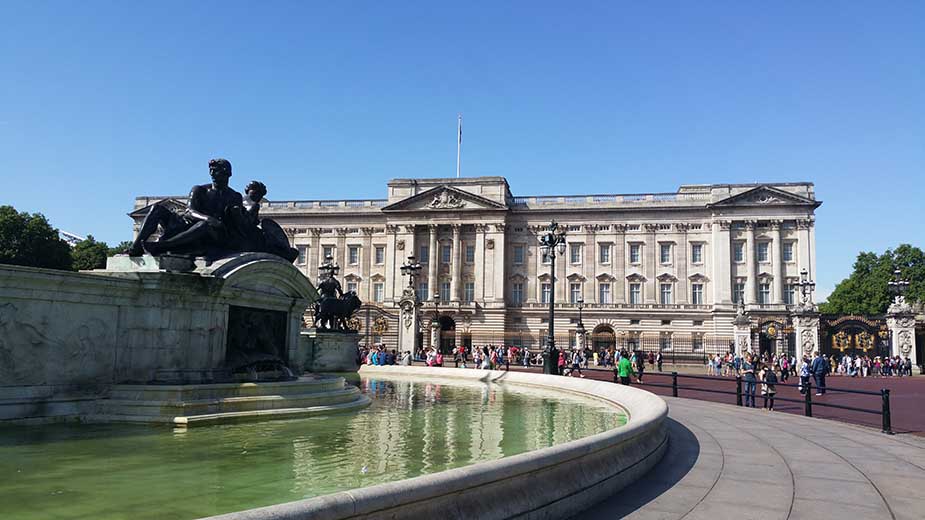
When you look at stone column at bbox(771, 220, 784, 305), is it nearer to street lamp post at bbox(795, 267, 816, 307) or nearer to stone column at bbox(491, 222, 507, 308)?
street lamp post at bbox(795, 267, 816, 307)

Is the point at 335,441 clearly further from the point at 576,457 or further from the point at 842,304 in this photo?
the point at 842,304

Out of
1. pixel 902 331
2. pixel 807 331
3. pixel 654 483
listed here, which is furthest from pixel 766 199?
pixel 654 483

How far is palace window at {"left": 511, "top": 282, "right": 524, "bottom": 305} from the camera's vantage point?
69250 mm

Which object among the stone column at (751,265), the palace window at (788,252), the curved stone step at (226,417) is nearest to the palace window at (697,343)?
the stone column at (751,265)

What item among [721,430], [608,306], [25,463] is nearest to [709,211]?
[608,306]

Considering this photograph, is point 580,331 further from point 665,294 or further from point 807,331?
point 807,331

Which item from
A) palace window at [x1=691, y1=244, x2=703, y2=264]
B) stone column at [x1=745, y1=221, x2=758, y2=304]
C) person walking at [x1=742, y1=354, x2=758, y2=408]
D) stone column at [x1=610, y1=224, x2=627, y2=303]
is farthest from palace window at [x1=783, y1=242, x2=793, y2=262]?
person walking at [x1=742, y1=354, x2=758, y2=408]

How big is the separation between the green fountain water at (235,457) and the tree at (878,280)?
252 ft

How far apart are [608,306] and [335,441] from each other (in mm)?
61261

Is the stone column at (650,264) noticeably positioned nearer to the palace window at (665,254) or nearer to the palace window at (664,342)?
the palace window at (665,254)

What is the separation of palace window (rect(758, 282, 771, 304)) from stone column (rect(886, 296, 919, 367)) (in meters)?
23.3

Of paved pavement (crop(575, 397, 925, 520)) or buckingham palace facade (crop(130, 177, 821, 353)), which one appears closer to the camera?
paved pavement (crop(575, 397, 925, 520))

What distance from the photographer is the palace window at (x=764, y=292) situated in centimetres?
6372

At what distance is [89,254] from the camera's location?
229 feet
